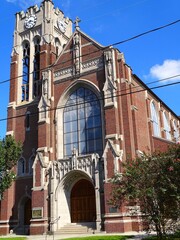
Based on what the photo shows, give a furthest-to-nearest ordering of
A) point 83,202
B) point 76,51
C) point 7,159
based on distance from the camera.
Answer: point 76,51, point 83,202, point 7,159

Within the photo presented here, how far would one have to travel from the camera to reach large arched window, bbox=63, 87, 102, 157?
29.0 meters

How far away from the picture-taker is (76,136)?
3016cm

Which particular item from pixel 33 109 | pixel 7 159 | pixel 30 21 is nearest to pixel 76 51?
pixel 33 109

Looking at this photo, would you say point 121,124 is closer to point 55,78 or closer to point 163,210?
point 55,78

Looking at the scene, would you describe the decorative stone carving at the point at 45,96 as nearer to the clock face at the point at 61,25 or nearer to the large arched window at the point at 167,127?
the clock face at the point at 61,25

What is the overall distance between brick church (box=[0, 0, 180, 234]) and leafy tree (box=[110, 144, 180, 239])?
8.46 m

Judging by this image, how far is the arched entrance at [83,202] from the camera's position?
27644mm

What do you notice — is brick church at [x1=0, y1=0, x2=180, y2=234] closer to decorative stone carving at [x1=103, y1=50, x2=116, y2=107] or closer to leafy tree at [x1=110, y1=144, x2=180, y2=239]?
decorative stone carving at [x1=103, y1=50, x2=116, y2=107]

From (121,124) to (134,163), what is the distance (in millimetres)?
10369

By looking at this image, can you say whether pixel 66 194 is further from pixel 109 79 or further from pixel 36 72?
pixel 36 72

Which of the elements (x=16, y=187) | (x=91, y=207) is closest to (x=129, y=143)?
(x=91, y=207)

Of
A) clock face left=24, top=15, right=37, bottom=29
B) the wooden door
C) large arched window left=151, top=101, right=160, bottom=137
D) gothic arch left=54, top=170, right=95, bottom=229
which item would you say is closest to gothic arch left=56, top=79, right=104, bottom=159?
gothic arch left=54, top=170, right=95, bottom=229

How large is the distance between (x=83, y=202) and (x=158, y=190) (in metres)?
14.2

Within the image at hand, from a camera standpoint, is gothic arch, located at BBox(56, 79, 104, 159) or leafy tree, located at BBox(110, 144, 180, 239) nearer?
leafy tree, located at BBox(110, 144, 180, 239)
